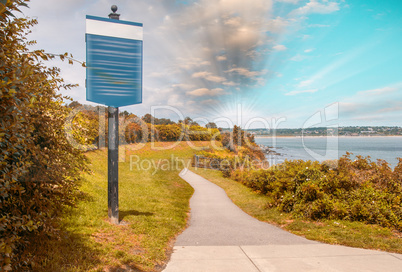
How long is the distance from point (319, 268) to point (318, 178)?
4.92m

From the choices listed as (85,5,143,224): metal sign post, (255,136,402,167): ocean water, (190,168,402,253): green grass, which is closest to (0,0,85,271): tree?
(85,5,143,224): metal sign post

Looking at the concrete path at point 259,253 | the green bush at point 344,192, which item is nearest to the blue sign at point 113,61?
the concrete path at point 259,253

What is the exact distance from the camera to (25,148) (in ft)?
9.75

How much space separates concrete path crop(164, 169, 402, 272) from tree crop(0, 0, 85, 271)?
229 cm

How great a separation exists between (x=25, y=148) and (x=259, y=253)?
4.42 meters

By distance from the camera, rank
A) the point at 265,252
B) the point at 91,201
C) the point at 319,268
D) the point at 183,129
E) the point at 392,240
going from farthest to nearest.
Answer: the point at 183,129, the point at 91,201, the point at 392,240, the point at 265,252, the point at 319,268

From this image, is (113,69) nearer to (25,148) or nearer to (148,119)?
(25,148)

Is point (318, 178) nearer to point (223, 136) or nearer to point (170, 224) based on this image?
point (170, 224)

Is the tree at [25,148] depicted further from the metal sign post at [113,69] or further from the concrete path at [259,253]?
the concrete path at [259,253]

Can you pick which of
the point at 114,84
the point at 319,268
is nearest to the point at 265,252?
the point at 319,268

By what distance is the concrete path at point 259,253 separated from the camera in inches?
174

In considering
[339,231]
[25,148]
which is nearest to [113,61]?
[25,148]

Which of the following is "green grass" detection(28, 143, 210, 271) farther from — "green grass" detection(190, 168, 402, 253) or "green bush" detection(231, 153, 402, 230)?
"green bush" detection(231, 153, 402, 230)

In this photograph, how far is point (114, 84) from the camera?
641cm
